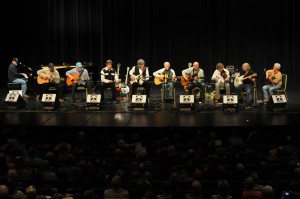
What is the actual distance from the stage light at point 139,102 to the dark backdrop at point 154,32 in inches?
203

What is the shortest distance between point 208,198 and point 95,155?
278 centimetres

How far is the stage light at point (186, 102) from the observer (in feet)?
49.6

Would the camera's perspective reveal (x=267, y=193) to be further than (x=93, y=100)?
No

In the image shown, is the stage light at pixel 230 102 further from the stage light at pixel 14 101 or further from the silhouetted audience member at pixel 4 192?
the silhouetted audience member at pixel 4 192

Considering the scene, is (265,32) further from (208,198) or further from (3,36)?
(208,198)

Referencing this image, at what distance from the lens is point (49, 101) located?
1540cm

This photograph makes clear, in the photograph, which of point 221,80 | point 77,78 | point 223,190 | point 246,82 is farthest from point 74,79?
point 223,190

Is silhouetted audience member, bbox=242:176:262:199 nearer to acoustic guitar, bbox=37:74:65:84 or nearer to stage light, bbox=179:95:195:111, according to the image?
stage light, bbox=179:95:195:111

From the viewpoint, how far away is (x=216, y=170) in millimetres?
9281

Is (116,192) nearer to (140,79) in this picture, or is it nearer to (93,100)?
(93,100)

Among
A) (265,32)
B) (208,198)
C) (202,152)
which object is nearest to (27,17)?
(265,32)

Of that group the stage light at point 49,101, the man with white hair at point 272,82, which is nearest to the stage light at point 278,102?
the man with white hair at point 272,82

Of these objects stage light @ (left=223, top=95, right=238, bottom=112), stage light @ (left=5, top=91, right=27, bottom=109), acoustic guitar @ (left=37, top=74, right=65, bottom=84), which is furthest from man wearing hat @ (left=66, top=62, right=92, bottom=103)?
stage light @ (left=223, top=95, right=238, bottom=112)

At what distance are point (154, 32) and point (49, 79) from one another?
16.9ft
